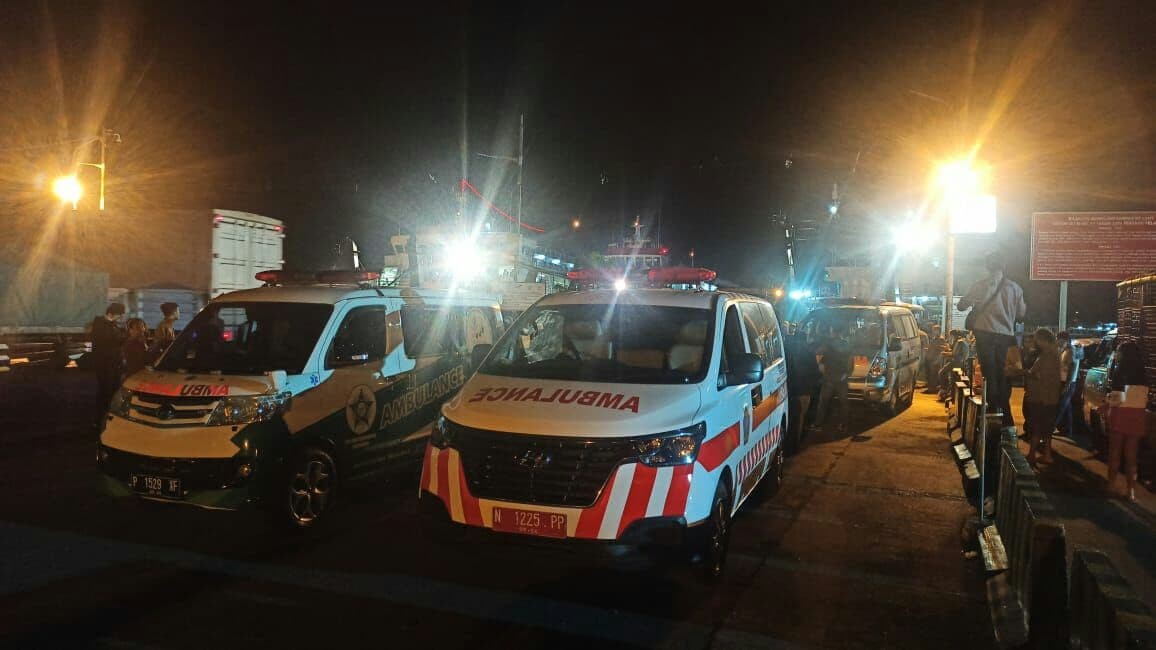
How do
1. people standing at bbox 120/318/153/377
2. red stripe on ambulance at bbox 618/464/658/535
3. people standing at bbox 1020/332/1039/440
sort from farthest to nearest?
people standing at bbox 120/318/153/377 → people standing at bbox 1020/332/1039/440 → red stripe on ambulance at bbox 618/464/658/535

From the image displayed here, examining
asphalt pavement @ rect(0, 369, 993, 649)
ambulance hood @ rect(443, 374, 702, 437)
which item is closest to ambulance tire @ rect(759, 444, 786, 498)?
asphalt pavement @ rect(0, 369, 993, 649)

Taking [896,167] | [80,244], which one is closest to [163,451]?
[80,244]

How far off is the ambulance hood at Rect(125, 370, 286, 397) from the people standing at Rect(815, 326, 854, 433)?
8339 millimetres

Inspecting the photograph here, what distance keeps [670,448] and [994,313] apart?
6.66 m

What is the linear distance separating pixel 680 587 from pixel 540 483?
135cm

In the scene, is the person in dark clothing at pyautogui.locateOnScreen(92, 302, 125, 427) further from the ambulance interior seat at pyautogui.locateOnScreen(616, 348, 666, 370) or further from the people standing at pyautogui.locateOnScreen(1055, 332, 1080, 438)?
the people standing at pyautogui.locateOnScreen(1055, 332, 1080, 438)

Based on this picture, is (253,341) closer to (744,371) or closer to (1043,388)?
(744,371)

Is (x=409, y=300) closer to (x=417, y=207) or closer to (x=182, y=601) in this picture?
(x=182, y=601)

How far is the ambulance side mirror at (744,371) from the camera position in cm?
529

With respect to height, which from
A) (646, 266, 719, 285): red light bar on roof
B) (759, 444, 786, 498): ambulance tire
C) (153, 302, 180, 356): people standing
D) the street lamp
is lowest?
(759, 444, 786, 498): ambulance tire

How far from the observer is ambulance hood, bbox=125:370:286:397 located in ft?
18.7

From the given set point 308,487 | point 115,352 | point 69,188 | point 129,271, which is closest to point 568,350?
point 308,487

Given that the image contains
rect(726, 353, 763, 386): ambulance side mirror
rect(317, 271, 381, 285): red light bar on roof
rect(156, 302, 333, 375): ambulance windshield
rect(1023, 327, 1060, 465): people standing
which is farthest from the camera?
rect(1023, 327, 1060, 465): people standing

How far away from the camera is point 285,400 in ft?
19.1
